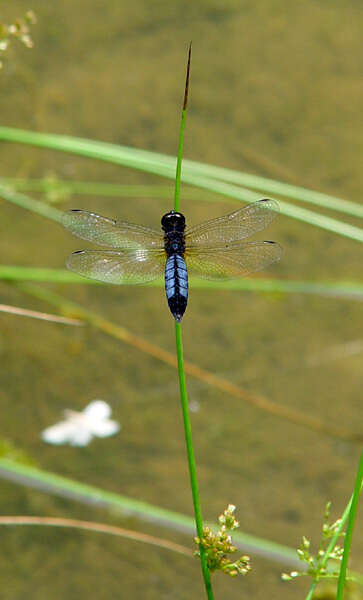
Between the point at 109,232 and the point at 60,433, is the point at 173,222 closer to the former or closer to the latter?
the point at 109,232

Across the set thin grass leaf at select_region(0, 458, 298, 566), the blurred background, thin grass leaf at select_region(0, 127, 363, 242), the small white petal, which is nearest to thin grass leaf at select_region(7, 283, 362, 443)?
the blurred background

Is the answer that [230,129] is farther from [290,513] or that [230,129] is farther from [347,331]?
[290,513]

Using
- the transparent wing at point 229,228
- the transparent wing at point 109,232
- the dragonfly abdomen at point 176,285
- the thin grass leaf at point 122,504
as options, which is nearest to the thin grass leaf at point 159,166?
the transparent wing at point 229,228

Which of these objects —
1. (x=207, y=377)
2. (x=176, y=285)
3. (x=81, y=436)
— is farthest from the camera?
(x=207, y=377)

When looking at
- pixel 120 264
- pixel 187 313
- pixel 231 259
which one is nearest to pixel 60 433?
pixel 187 313

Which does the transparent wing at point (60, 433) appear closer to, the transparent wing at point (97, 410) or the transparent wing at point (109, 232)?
the transparent wing at point (97, 410)

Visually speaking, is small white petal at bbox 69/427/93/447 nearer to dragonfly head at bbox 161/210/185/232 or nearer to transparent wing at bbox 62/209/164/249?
transparent wing at bbox 62/209/164/249

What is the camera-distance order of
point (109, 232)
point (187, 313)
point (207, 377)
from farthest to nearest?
1. point (187, 313)
2. point (207, 377)
3. point (109, 232)
